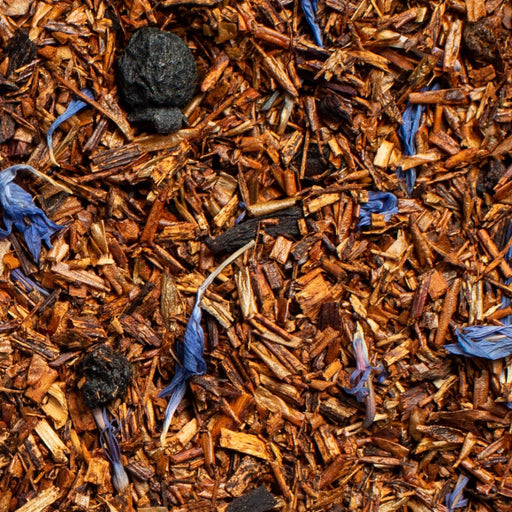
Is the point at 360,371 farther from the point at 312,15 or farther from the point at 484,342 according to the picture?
the point at 312,15

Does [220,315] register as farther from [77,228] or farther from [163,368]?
[77,228]

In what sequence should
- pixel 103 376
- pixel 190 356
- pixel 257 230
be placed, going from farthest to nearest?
pixel 257 230 → pixel 190 356 → pixel 103 376

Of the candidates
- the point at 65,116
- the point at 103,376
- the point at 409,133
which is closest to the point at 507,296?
the point at 409,133

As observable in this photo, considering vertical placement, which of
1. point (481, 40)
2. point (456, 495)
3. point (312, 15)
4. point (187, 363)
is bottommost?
point (456, 495)

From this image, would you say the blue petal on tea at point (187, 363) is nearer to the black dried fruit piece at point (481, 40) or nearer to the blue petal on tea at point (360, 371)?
the blue petal on tea at point (360, 371)

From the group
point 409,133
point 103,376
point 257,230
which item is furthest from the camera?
point 409,133

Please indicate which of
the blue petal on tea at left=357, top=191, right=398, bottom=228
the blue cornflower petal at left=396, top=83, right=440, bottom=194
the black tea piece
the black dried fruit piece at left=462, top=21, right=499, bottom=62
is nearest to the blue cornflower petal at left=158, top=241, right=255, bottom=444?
the black tea piece
